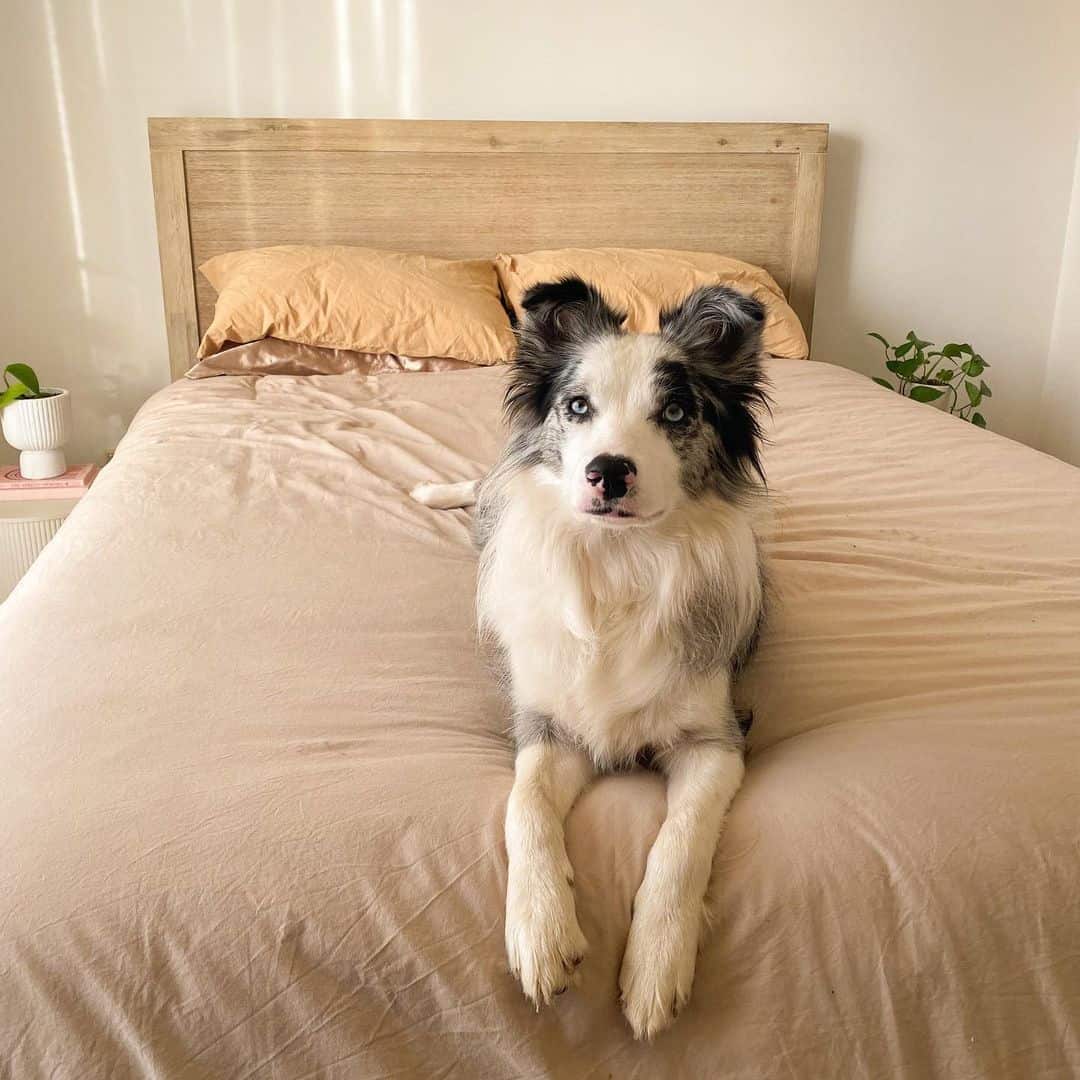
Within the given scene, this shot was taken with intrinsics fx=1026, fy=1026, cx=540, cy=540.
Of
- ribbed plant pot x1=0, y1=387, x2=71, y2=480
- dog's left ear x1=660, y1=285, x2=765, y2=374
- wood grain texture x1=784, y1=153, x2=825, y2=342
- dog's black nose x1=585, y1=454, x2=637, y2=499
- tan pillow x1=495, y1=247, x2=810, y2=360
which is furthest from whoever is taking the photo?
wood grain texture x1=784, y1=153, x2=825, y2=342

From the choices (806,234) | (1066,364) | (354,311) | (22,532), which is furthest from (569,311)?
(1066,364)

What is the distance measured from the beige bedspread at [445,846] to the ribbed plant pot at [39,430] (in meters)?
1.76

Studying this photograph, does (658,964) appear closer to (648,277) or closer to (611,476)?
(611,476)

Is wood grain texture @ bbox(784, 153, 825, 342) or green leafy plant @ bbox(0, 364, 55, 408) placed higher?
wood grain texture @ bbox(784, 153, 825, 342)

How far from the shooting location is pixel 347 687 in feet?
4.30

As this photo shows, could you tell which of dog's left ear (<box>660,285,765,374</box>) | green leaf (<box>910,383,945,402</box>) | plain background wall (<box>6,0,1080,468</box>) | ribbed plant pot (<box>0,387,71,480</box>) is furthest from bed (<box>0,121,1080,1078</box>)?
plain background wall (<box>6,0,1080,468</box>)

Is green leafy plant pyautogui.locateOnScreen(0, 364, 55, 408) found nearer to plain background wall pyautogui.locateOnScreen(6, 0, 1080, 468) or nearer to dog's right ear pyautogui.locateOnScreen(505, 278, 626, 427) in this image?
plain background wall pyautogui.locateOnScreen(6, 0, 1080, 468)

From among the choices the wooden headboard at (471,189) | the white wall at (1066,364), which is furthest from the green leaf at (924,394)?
the white wall at (1066,364)

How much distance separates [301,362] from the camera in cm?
311

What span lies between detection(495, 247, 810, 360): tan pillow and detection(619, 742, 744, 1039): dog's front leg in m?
2.33

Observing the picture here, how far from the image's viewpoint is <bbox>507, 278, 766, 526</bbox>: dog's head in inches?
47.3

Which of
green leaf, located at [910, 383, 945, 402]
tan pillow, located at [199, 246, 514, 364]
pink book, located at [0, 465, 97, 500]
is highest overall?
tan pillow, located at [199, 246, 514, 364]

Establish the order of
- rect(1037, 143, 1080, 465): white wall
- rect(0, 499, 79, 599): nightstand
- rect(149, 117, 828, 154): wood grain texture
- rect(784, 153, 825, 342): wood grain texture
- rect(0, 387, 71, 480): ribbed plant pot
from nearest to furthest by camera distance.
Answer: rect(0, 499, 79, 599): nightstand < rect(0, 387, 71, 480): ribbed plant pot < rect(149, 117, 828, 154): wood grain texture < rect(784, 153, 825, 342): wood grain texture < rect(1037, 143, 1080, 465): white wall

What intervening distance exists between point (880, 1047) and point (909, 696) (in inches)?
18.2
